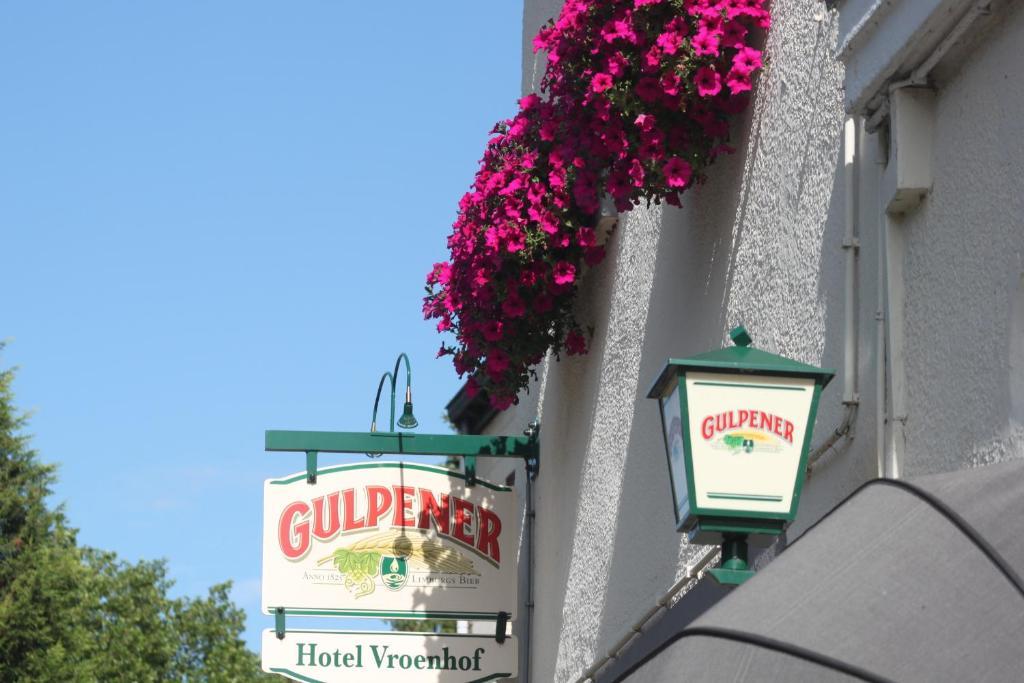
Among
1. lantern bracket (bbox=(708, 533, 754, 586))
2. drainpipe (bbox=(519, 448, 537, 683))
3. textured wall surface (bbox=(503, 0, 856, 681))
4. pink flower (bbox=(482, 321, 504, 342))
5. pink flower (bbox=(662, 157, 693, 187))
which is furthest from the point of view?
drainpipe (bbox=(519, 448, 537, 683))

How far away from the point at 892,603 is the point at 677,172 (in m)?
3.41

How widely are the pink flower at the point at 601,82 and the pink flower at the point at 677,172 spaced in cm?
41

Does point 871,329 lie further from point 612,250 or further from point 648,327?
point 612,250

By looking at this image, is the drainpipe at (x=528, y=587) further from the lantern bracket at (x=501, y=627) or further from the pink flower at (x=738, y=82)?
the pink flower at (x=738, y=82)

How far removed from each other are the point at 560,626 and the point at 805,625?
602 centimetres

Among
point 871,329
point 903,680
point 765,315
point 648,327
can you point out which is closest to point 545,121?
point 648,327

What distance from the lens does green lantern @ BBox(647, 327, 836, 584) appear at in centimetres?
428

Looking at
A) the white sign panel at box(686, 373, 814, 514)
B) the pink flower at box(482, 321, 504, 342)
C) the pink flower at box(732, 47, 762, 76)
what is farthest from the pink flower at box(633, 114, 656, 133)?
the white sign panel at box(686, 373, 814, 514)

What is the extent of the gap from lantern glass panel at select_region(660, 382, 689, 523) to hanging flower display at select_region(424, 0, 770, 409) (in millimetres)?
1966

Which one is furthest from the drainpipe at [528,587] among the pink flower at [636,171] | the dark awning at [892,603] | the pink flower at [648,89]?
the dark awning at [892,603]

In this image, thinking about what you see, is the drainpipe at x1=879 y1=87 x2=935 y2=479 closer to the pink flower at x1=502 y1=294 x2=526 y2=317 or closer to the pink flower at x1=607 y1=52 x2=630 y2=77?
the pink flower at x1=607 y1=52 x2=630 y2=77

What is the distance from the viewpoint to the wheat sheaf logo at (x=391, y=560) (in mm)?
8984

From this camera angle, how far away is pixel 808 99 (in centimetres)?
568

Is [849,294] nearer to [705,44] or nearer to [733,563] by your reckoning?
[733,563]
